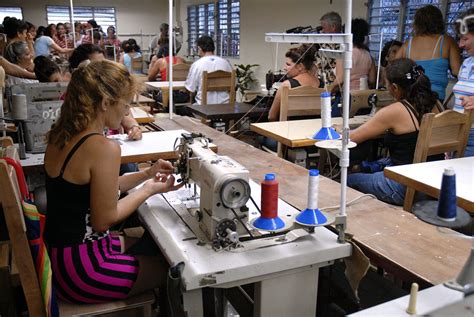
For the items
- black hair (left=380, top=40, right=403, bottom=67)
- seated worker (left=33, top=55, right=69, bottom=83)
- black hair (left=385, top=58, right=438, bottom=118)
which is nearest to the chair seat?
black hair (left=385, top=58, right=438, bottom=118)

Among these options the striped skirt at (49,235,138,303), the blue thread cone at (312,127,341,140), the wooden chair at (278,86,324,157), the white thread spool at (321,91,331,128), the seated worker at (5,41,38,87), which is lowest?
the striped skirt at (49,235,138,303)

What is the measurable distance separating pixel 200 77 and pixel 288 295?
11.5 feet

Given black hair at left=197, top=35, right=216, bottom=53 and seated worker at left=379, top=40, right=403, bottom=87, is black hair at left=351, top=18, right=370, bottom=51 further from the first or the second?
black hair at left=197, top=35, right=216, bottom=53

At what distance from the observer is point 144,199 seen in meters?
1.40

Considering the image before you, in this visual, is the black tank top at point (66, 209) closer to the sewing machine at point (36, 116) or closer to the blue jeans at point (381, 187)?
the sewing machine at point (36, 116)

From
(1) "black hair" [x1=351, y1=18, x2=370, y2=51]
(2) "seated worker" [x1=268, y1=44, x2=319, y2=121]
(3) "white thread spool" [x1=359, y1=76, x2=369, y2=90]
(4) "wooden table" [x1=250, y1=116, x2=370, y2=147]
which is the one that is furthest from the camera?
(1) "black hair" [x1=351, y1=18, x2=370, y2=51]

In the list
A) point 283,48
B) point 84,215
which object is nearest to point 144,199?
point 84,215

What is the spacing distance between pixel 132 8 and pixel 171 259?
10.5 meters

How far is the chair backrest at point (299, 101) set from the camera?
9.77 feet

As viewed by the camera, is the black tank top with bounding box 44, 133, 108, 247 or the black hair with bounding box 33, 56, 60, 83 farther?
the black hair with bounding box 33, 56, 60, 83

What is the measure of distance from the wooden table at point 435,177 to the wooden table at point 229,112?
5.75 feet

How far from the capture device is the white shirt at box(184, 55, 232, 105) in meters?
4.44

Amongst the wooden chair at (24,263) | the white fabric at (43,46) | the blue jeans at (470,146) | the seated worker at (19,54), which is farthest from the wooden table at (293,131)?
the white fabric at (43,46)

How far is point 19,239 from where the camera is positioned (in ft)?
3.81
